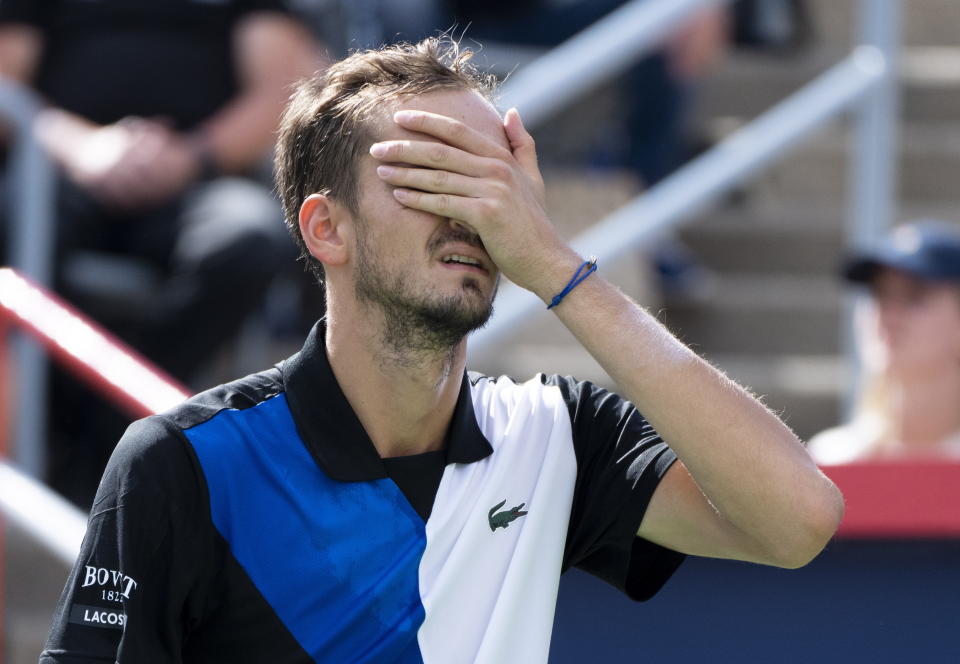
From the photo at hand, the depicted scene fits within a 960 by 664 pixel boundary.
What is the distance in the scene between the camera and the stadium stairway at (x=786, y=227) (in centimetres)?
448

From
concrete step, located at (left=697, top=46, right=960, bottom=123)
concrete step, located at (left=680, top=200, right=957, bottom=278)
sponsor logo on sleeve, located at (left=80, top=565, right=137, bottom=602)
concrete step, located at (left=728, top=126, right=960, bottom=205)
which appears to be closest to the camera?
sponsor logo on sleeve, located at (left=80, top=565, right=137, bottom=602)

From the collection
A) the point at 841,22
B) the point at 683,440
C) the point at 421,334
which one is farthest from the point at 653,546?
the point at 841,22

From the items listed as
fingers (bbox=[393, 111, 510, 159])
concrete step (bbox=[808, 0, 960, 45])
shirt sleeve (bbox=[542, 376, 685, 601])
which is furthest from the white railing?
concrete step (bbox=[808, 0, 960, 45])

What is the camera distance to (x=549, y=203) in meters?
4.62

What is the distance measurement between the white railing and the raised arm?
1.40m

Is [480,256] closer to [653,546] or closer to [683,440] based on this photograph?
[683,440]

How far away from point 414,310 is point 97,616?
1.78 feet

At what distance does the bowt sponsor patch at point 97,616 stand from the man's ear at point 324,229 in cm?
55

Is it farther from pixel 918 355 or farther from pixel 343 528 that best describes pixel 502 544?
pixel 918 355

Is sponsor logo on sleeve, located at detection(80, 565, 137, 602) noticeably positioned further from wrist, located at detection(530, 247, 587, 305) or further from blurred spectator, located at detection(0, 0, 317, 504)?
blurred spectator, located at detection(0, 0, 317, 504)

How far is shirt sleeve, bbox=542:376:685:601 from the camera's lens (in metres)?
1.92

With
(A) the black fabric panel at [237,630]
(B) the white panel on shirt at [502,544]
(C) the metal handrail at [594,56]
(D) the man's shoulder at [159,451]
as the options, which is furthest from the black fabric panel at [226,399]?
(C) the metal handrail at [594,56]

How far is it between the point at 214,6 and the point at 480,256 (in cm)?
283

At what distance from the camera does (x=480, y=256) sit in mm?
1799
